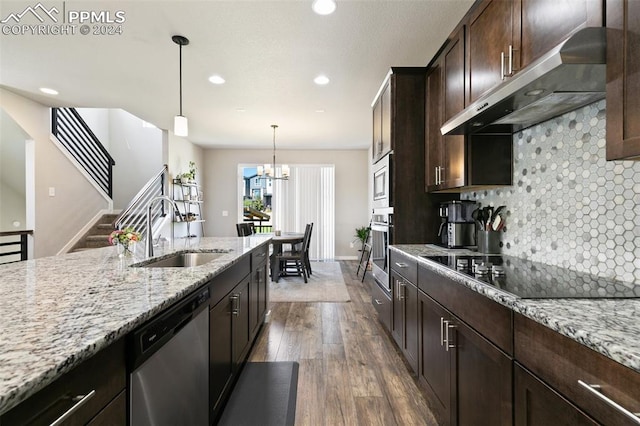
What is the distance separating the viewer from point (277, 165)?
24.3 feet

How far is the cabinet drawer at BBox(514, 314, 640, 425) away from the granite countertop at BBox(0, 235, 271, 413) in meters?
1.18

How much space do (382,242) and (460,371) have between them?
5.41 ft

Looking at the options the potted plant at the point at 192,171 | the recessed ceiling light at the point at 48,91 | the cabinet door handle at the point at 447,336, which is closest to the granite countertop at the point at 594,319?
the cabinet door handle at the point at 447,336

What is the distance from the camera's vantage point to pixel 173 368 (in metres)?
1.11

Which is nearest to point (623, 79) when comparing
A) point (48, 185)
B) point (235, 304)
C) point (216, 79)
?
point (235, 304)

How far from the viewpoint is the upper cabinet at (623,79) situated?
918 millimetres

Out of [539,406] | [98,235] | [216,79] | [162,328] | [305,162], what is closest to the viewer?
[539,406]

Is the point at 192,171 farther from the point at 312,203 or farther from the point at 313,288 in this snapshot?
the point at 313,288

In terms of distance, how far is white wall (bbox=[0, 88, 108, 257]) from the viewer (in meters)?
3.99

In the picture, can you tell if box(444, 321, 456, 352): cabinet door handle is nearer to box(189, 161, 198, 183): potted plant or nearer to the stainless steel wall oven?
the stainless steel wall oven

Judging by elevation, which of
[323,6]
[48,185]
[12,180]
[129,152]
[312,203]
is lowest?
[312,203]

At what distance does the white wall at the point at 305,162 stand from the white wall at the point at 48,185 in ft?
9.07

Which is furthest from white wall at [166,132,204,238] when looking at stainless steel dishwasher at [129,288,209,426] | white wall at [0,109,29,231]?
stainless steel dishwasher at [129,288,209,426]

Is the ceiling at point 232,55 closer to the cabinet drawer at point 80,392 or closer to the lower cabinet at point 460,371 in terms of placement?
the lower cabinet at point 460,371
